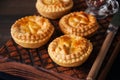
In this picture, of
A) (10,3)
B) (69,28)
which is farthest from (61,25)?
(10,3)

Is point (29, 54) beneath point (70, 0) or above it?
beneath

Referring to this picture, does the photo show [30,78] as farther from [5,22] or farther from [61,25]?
[5,22]

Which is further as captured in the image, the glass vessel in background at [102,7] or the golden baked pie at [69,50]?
the glass vessel in background at [102,7]

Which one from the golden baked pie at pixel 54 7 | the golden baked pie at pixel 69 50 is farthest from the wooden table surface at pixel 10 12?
the golden baked pie at pixel 69 50

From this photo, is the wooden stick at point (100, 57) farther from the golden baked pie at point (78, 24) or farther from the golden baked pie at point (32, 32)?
the golden baked pie at point (32, 32)

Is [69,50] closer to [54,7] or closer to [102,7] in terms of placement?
[54,7]

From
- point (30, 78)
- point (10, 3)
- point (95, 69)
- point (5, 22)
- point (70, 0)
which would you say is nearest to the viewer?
point (95, 69)
